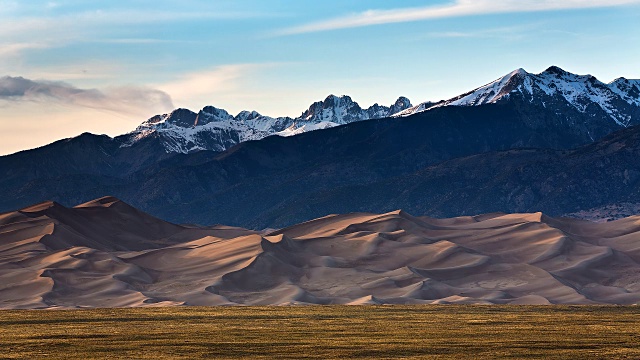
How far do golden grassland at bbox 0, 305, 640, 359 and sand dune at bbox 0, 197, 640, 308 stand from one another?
1155 inches

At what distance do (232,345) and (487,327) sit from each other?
21696 mm

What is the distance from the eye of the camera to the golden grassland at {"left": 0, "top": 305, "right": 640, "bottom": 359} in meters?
68.9

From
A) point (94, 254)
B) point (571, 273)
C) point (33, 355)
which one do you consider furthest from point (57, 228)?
point (33, 355)

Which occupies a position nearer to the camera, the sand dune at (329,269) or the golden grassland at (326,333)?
the golden grassland at (326,333)

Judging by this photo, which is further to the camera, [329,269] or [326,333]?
[329,269]

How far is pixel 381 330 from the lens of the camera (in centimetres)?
8538

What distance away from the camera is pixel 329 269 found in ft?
537

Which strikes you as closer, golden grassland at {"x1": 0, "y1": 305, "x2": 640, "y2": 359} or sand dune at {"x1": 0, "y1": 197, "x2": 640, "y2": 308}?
golden grassland at {"x1": 0, "y1": 305, "x2": 640, "y2": 359}

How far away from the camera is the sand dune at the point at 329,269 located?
471 feet

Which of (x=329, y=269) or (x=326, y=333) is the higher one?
(x=326, y=333)

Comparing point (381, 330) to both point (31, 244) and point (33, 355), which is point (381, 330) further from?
point (31, 244)

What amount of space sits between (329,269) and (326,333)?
80.3 m

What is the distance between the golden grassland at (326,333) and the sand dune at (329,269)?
2933 cm

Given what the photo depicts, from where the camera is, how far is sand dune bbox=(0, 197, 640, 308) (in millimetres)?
143625
